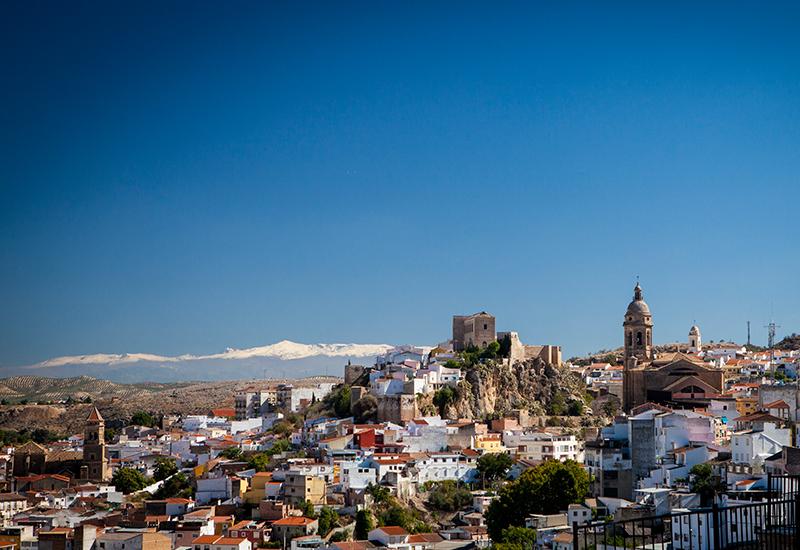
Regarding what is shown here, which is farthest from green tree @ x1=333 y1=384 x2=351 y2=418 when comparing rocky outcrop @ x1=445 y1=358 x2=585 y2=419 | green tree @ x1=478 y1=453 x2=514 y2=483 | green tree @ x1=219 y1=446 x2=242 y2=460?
green tree @ x1=478 y1=453 x2=514 y2=483

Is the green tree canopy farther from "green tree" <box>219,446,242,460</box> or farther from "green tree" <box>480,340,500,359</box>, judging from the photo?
"green tree" <box>480,340,500,359</box>

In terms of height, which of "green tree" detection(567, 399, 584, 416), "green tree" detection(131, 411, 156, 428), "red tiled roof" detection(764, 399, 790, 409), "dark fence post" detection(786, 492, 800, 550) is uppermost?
"red tiled roof" detection(764, 399, 790, 409)

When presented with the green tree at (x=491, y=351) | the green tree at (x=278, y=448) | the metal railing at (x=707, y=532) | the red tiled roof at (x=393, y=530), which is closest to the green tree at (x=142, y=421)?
the green tree at (x=278, y=448)

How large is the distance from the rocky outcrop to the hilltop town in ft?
0.24

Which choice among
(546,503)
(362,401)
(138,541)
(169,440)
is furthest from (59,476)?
(546,503)

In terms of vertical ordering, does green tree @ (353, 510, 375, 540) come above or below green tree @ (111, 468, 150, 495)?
below

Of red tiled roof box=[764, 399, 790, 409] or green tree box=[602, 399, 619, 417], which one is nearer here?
red tiled roof box=[764, 399, 790, 409]

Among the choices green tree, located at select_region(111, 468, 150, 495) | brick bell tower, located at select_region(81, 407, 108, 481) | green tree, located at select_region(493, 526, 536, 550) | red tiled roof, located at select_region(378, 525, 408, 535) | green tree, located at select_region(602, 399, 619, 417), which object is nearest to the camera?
green tree, located at select_region(493, 526, 536, 550)

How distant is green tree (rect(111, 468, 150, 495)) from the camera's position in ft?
137

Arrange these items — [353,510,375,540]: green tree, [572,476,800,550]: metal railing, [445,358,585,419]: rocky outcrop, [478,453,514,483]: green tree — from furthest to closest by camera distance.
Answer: [445,358,585,419]: rocky outcrop → [478,453,514,483]: green tree → [353,510,375,540]: green tree → [572,476,800,550]: metal railing

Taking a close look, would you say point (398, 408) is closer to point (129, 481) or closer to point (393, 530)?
point (129, 481)

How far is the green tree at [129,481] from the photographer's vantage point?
41.9 metres

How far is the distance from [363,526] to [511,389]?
15.4 metres

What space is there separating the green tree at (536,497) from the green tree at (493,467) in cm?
617
